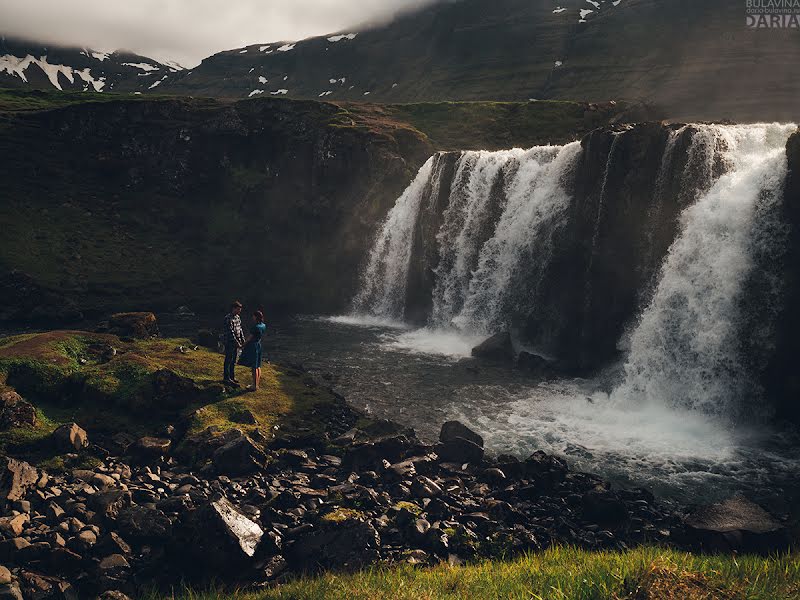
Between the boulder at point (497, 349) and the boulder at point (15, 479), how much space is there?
2840cm

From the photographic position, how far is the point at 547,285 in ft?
134

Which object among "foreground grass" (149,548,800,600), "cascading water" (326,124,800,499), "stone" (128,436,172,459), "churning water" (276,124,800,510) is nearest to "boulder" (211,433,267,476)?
"stone" (128,436,172,459)

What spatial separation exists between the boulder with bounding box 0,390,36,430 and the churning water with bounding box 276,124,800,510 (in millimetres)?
14924

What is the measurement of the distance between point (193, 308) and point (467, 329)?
3256cm

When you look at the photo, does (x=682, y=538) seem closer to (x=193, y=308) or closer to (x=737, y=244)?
(x=737, y=244)

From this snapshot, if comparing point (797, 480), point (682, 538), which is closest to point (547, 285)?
point (797, 480)

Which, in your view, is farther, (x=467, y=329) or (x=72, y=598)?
(x=467, y=329)

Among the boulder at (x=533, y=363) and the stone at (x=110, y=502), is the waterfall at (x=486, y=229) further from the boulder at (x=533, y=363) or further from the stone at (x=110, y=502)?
the stone at (x=110, y=502)

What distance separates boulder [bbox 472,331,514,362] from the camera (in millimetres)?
37469

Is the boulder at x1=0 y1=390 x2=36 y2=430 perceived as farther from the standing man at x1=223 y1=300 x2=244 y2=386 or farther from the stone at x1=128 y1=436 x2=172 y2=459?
the standing man at x1=223 y1=300 x2=244 y2=386

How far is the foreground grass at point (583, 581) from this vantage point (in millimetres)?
5895

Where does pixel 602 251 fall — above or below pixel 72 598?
above

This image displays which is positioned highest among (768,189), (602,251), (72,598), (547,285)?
(768,189)

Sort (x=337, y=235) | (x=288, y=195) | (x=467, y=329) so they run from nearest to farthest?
(x=467, y=329) < (x=337, y=235) < (x=288, y=195)
